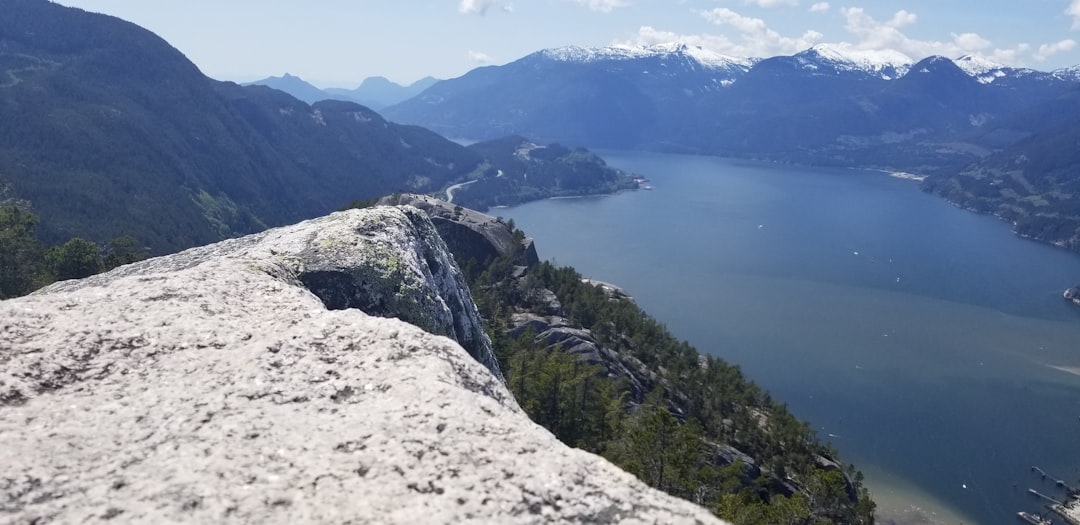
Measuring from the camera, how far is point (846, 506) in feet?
155

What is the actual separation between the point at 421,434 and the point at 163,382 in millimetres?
4335

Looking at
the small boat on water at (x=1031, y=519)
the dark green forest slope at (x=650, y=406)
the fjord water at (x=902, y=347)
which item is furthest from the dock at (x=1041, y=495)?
the dark green forest slope at (x=650, y=406)

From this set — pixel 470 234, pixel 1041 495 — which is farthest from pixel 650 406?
pixel 1041 495

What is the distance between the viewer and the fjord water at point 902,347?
8131cm

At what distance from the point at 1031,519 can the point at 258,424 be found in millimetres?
91510

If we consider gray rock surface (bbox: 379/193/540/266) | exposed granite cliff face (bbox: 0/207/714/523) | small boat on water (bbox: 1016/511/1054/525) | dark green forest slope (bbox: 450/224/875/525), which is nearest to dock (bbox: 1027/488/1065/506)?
small boat on water (bbox: 1016/511/1054/525)

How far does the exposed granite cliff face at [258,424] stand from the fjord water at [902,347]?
76.2 meters

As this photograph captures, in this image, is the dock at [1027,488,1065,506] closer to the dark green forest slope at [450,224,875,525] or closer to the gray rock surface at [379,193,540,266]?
the dark green forest slope at [450,224,875,525]

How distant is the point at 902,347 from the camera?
11606 centimetres

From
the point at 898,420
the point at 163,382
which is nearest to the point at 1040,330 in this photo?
the point at 898,420

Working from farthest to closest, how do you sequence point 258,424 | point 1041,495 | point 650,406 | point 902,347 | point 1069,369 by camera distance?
point 902,347, point 1069,369, point 1041,495, point 650,406, point 258,424

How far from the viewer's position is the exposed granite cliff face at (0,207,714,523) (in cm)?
714

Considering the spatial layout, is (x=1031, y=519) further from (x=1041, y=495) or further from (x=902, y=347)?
(x=902, y=347)

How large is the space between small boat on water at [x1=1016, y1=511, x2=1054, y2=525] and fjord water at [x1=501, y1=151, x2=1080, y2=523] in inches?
41.4
